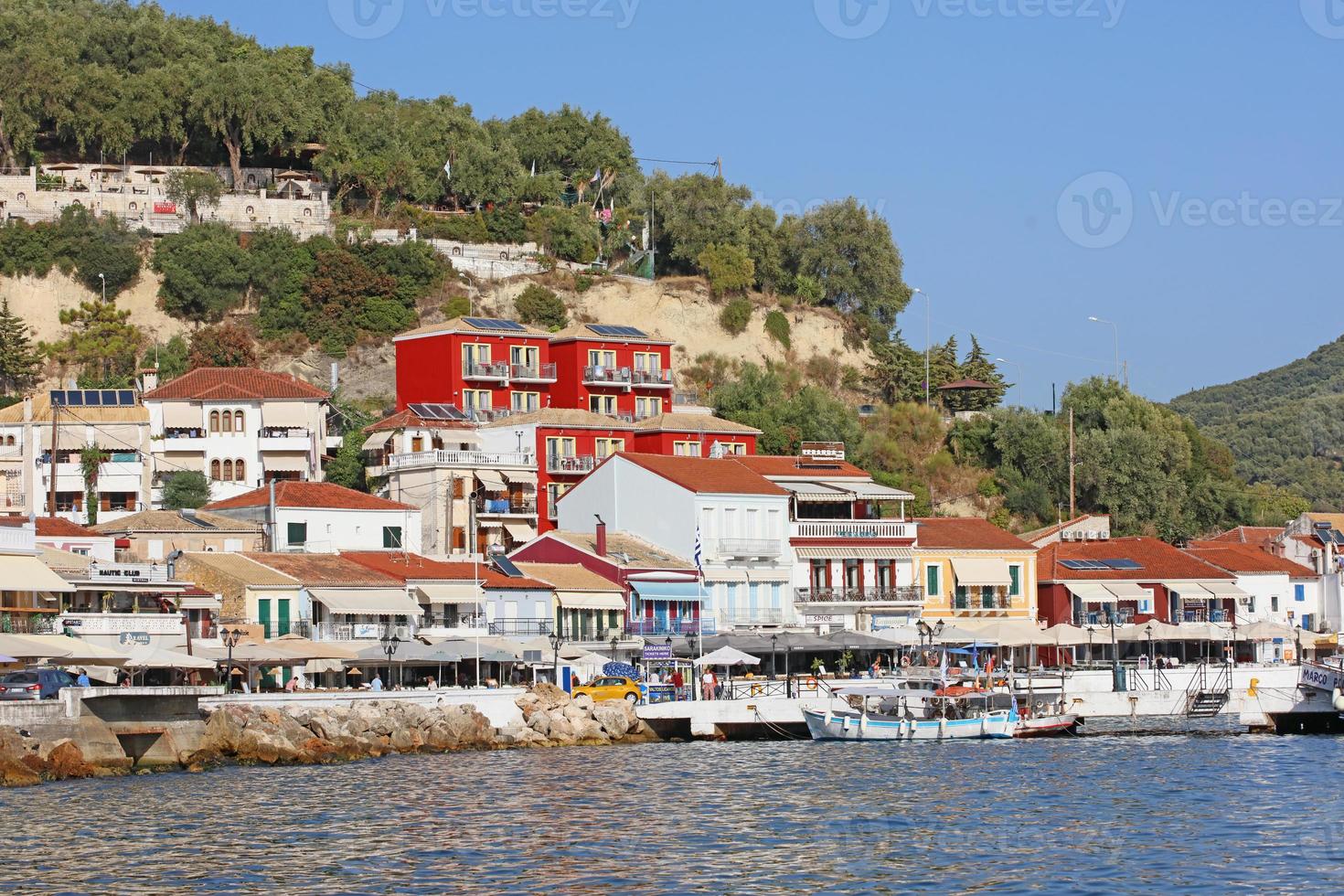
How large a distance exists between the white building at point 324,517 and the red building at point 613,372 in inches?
543

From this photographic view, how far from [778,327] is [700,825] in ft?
229

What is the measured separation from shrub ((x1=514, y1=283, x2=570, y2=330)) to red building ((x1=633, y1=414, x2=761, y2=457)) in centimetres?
1411

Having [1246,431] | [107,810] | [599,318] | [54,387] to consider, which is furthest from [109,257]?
[1246,431]

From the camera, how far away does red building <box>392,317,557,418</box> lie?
83.4m

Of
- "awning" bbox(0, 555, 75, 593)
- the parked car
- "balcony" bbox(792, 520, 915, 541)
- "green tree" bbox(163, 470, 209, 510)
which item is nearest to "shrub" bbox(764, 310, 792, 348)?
"balcony" bbox(792, 520, 915, 541)

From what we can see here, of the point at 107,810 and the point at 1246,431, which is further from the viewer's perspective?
the point at 1246,431

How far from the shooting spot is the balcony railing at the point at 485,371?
83438mm

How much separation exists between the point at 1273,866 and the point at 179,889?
16.9m

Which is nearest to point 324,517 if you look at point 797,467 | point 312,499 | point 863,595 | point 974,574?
point 312,499

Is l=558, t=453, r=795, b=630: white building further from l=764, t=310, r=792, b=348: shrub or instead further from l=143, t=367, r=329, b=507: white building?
l=764, t=310, r=792, b=348: shrub

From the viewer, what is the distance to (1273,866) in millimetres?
32406

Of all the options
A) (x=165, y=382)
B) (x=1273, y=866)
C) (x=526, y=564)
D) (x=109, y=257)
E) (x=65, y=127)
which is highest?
(x=65, y=127)

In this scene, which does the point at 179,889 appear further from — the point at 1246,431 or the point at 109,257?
the point at 1246,431

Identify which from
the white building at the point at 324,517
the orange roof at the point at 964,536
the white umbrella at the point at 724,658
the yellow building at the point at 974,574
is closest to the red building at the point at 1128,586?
the yellow building at the point at 974,574
